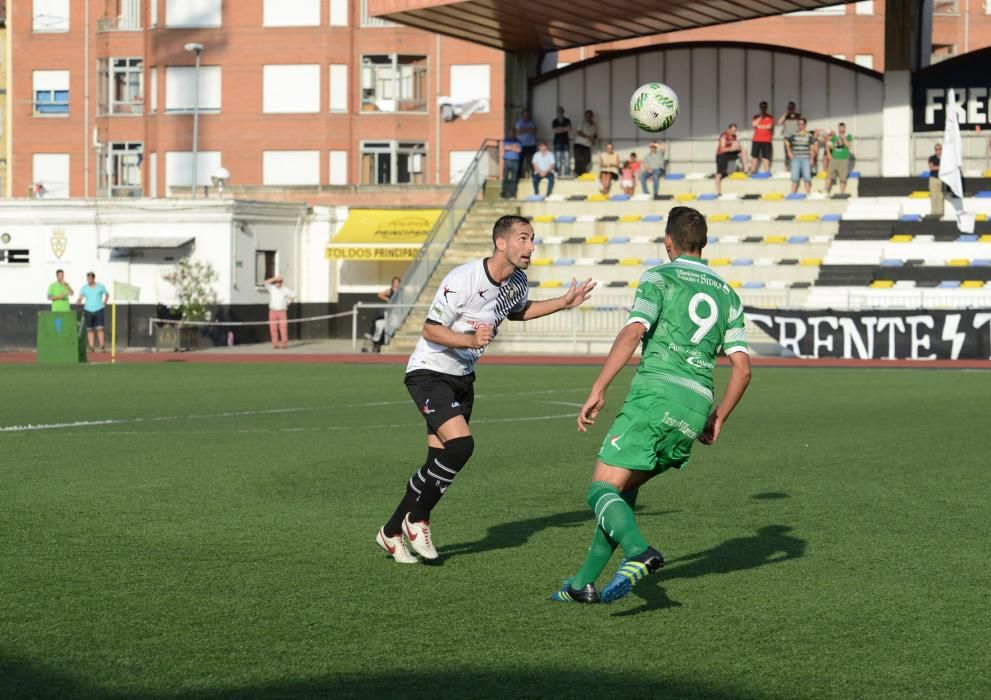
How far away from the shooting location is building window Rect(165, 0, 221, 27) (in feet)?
202

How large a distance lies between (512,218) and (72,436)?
8.83m

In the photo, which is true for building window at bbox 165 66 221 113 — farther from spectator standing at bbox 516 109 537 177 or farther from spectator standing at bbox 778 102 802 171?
spectator standing at bbox 778 102 802 171

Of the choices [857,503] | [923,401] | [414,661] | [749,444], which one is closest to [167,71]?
[923,401]

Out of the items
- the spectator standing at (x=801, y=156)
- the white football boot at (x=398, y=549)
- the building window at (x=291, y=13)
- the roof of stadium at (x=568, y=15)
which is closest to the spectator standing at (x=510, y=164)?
the roof of stadium at (x=568, y=15)

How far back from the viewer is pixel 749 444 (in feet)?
51.0

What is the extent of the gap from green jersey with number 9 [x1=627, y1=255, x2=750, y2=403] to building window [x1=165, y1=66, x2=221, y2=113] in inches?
2232

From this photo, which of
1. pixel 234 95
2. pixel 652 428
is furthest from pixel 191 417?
pixel 234 95

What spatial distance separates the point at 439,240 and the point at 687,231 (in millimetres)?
33525

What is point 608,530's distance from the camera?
23.5ft

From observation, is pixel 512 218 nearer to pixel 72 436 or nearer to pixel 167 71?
pixel 72 436

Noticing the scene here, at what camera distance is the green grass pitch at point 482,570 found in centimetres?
620

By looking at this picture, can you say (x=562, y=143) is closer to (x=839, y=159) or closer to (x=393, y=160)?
(x=839, y=159)

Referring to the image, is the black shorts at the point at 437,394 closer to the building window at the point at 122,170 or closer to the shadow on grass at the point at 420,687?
the shadow on grass at the point at 420,687

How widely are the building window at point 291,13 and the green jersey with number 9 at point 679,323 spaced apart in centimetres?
5494
